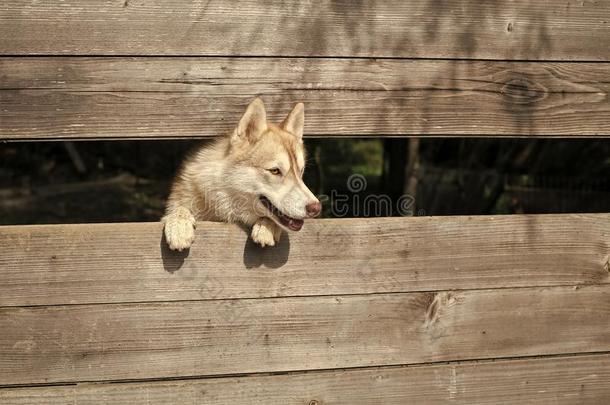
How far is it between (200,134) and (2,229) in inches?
37.8

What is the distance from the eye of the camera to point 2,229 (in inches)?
108

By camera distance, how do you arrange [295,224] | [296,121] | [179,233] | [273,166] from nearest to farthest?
1. [179,233]
2. [295,224]
3. [296,121]
4. [273,166]

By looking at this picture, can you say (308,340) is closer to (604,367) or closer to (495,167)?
(604,367)

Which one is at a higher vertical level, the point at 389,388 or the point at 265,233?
the point at 265,233

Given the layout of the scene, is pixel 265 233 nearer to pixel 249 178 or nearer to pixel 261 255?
pixel 261 255

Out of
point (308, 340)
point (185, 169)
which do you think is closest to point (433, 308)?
point (308, 340)

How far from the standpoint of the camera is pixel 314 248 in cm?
300

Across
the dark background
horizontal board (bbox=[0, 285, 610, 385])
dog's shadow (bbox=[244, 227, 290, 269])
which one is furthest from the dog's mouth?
the dark background

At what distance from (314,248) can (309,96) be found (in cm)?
73

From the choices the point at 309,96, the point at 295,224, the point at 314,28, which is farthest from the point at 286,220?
the point at 314,28

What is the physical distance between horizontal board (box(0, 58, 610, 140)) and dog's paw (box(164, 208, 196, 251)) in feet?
1.45

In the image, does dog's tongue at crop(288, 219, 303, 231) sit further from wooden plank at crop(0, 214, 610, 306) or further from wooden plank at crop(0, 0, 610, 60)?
wooden plank at crop(0, 0, 610, 60)

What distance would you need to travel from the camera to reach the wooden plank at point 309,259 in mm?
2791

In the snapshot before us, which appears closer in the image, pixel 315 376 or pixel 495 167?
pixel 315 376
